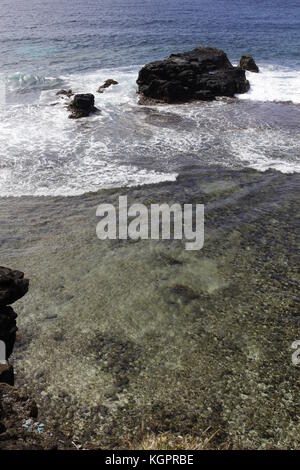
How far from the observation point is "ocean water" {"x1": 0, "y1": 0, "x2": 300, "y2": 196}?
55.1ft

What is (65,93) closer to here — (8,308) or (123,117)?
(123,117)

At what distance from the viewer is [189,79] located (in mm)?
28422

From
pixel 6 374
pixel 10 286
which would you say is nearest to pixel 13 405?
pixel 6 374

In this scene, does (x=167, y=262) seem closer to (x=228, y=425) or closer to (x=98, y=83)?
(x=228, y=425)

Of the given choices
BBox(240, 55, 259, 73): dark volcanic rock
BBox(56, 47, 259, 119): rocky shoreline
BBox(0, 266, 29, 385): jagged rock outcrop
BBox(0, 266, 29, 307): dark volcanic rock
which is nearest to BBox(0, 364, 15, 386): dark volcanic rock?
BBox(0, 266, 29, 385): jagged rock outcrop

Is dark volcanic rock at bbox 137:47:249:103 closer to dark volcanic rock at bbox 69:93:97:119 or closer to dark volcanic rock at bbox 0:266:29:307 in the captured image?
dark volcanic rock at bbox 69:93:97:119

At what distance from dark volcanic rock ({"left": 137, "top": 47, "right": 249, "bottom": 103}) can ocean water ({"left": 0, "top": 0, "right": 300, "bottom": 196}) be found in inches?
52.8

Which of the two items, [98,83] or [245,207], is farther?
[98,83]

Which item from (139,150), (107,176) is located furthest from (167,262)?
(139,150)

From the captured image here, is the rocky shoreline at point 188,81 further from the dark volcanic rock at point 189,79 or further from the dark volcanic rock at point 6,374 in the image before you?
the dark volcanic rock at point 6,374

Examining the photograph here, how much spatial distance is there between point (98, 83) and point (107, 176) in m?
20.0

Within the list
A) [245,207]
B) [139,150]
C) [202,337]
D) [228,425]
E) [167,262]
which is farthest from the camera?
[139,150]

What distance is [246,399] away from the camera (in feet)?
23.0

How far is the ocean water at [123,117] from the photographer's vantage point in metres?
16.8
